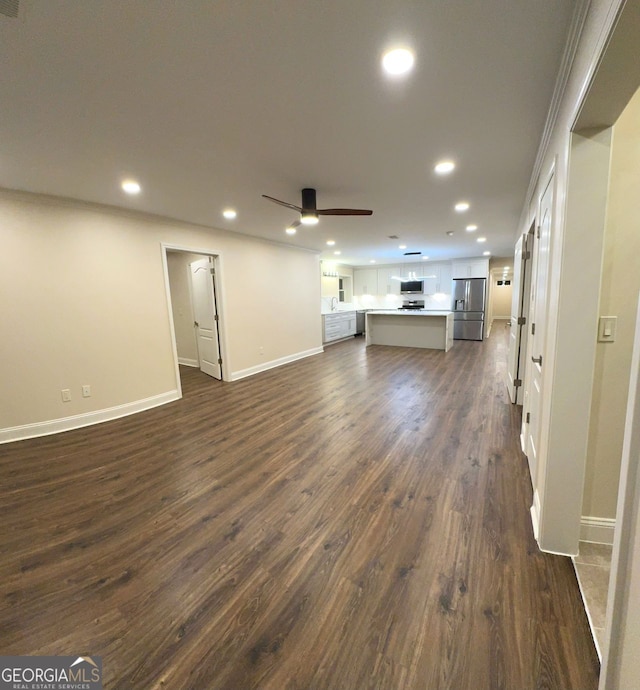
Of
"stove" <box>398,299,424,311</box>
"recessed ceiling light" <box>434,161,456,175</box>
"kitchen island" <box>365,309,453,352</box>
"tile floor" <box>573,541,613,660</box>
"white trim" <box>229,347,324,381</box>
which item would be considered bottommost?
"tile floor" <box>573,541,613,660</box>

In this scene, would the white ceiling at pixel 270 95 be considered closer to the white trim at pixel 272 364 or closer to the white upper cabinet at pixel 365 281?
the white trim at pixel 272 364

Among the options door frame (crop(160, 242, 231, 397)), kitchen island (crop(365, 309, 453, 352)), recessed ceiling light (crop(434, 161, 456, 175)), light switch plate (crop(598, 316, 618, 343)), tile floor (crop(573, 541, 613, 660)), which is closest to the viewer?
tile floor (crop(573, 541, 613, 660))

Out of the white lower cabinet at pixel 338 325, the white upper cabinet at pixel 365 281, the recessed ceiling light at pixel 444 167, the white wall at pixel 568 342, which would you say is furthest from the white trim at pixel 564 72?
the white upper cabinet at pixel 365 281

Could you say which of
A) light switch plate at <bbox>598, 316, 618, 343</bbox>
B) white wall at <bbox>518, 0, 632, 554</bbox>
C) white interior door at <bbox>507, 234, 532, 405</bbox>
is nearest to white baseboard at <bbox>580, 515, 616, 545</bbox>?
white wall at <bbox>518, 0, 632, 554</bbox>

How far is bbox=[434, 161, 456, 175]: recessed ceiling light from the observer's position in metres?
2.69

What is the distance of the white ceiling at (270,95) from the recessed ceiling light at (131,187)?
0.27ft

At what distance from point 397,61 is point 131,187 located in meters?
2.85

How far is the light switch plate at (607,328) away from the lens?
159cm

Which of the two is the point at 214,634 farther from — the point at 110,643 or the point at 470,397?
the point at 470,397

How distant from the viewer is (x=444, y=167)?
2.77 m

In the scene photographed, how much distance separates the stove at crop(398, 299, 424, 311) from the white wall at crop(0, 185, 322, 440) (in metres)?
7.31

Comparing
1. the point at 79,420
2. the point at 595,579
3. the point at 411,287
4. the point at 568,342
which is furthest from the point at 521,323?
the point at 411,287

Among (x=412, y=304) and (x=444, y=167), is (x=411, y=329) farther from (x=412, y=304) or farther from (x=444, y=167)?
(x=444, y=167)

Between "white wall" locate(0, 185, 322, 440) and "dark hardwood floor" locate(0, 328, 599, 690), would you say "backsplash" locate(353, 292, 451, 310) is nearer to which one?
"white wall" locate(0, 185, 322, 440)
